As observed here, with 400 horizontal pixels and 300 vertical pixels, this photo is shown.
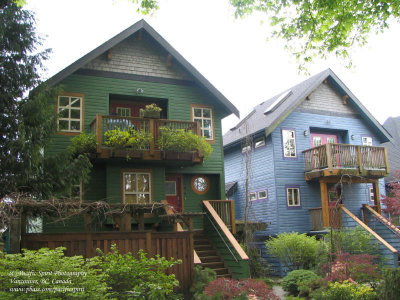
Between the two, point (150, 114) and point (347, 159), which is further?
point (347, 159)

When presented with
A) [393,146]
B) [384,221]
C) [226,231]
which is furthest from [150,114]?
[393,146]

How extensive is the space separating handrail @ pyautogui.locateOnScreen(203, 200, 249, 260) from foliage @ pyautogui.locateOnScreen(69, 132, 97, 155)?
4618mm

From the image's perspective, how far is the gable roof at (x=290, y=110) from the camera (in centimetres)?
2092

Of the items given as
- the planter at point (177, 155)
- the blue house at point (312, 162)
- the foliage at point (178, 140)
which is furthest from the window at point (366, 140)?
the planter at point (177, 155)

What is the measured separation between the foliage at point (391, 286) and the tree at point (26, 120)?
930 centimetres

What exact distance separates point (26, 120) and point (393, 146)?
2587 centimetres

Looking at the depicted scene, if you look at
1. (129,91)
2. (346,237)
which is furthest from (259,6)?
(346,237)

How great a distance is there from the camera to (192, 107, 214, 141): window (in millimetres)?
17859

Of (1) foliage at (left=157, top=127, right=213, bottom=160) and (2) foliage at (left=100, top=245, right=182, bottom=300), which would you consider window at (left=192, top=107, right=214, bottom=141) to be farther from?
(2) foliage at (left=100, top=245, right=182, bottom=300)

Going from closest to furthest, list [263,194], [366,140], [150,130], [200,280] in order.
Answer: [200,280]
[150,130]
[263,194]
[366,140]

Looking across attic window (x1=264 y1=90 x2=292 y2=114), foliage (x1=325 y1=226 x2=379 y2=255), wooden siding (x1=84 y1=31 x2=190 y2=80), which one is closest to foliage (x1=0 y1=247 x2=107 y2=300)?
wooden siding (x1=84 y1=31 x2=190 y2=80)

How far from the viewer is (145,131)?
15.5m

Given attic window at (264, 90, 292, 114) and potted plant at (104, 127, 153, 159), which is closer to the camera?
potted plant at (104, 127, 153, 159)

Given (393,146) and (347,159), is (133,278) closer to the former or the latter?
(347,159)
